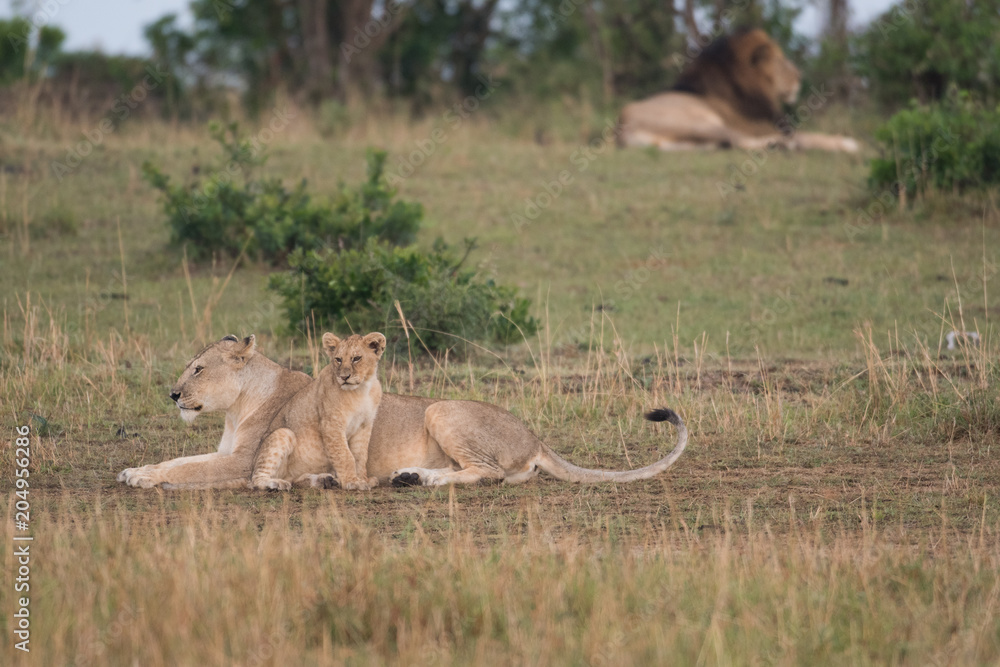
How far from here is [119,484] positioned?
654 cm

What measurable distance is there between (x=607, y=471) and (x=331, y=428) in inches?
52.3

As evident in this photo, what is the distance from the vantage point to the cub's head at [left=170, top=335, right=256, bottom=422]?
6.66 metres

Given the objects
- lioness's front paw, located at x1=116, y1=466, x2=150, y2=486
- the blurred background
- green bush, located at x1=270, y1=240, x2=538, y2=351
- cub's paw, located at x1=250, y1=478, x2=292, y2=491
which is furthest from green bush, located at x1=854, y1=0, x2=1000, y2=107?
lioness's front paw, located at x1=116, y1=466, x2=150, y2=486

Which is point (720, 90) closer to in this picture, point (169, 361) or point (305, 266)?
point (305, 266)

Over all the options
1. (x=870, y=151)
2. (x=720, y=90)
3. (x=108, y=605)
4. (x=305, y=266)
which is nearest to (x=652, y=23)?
(x=720, y=90)

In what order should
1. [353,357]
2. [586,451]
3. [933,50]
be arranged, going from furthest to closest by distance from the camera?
[933,50]
[586,451]
[353,357]

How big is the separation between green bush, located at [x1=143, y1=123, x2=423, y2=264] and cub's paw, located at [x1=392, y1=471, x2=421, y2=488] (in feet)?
22.0

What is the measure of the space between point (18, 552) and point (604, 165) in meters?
13.8

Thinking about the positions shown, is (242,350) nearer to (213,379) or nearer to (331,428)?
(213,379)

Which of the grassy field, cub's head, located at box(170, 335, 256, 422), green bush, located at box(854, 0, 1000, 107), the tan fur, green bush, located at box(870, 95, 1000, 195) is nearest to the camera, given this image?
the grassy field

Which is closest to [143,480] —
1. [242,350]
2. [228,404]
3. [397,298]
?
[228,404]

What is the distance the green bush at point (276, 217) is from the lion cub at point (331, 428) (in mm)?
6632

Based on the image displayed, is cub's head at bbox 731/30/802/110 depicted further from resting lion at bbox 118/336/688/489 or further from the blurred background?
resting lion at bbox 118/336/688/489

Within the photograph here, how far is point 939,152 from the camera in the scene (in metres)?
15.2
